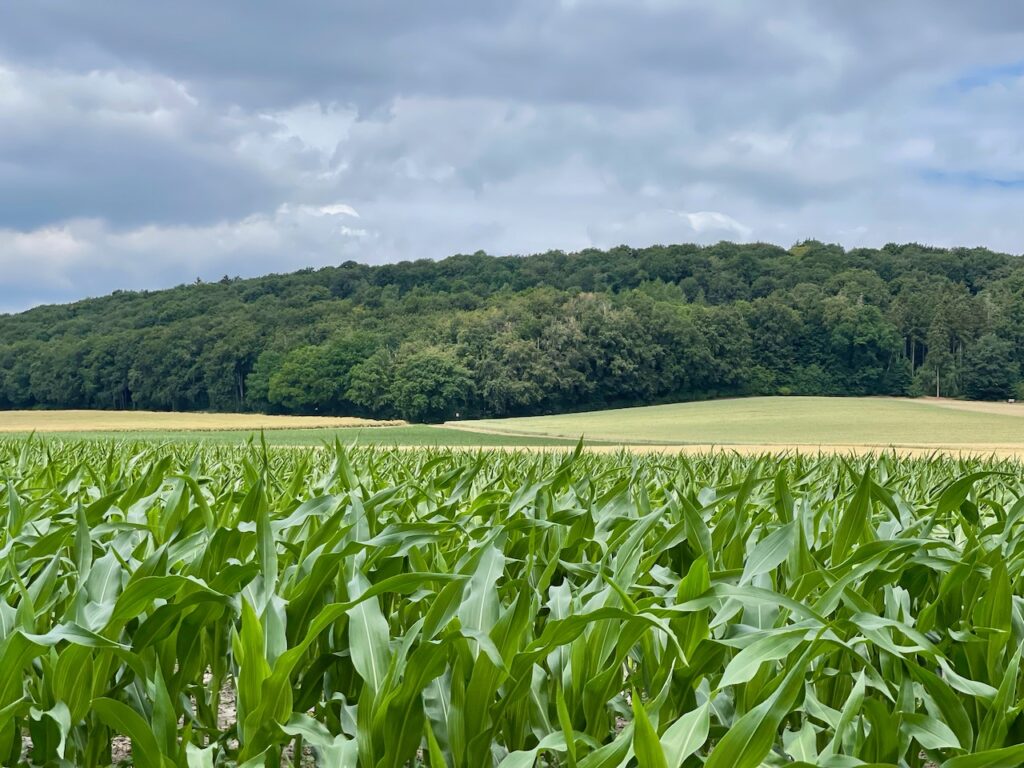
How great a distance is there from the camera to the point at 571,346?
65062 millimetres

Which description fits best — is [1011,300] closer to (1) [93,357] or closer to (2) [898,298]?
(2) [898,298]

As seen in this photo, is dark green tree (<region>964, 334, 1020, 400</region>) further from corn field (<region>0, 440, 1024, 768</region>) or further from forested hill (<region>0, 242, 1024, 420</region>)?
corn field (<region>0, 440, 1024, 768</region>)

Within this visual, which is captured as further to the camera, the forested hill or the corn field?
the forested hill

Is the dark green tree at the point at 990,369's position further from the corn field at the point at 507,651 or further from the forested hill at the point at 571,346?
the corn field at the point at 507,651

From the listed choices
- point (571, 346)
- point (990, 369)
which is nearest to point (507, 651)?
point (571, 346)

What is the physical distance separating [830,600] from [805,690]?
0.18 m

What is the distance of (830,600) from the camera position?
69.4 inches

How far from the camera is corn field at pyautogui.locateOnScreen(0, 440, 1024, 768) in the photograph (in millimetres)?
1495

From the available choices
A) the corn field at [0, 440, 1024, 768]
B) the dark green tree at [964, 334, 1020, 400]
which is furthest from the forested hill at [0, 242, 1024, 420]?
the corn field at [0, 440, 1024, 768]

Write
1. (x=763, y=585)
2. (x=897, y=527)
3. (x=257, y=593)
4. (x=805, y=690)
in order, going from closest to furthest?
1. (x=805, y=690)
2. (x=257, y=593)
3. (x=763, y=585)
4. (x=897, y=527)

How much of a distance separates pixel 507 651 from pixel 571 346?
2506 inches

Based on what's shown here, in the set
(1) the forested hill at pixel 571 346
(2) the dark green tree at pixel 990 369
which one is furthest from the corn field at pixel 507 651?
(2) the dark green tree at pixel 990 369

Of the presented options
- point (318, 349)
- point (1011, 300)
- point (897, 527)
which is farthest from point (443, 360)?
point (897, 527)

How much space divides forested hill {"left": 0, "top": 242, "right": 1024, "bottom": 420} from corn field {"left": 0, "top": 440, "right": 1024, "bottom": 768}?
60.4 m
